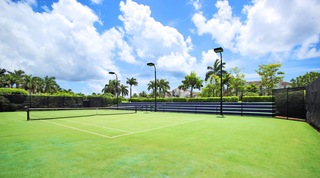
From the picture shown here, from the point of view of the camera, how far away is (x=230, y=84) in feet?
130

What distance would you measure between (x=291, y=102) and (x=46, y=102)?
29728 mm

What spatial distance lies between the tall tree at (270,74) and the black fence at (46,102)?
100 ft

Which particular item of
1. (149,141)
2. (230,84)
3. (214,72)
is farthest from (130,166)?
(214,72)

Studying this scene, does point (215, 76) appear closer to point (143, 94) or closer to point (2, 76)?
point (143, 94)

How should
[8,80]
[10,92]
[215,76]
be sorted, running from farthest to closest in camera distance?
[8,80]
[215,76]
[10,92]

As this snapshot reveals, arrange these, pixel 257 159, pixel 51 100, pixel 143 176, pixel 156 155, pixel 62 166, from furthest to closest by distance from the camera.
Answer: pixel 51 100 → pixel 156 155 → pixel 257 159 → pixel 62 166 → pixel 143 176

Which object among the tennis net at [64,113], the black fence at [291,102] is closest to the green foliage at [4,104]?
the tennis net at [64,113]

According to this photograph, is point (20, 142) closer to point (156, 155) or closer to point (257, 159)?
point (156, 155)

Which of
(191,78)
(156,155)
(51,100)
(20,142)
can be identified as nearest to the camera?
(156,155)

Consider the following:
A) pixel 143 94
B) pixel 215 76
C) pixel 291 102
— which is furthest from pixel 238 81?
pixel 143 94

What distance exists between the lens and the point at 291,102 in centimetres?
1248

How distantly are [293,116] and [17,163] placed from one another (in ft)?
50.0

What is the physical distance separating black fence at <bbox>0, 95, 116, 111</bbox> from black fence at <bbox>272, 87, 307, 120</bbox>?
27.7 m

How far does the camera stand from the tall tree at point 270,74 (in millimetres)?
34031
